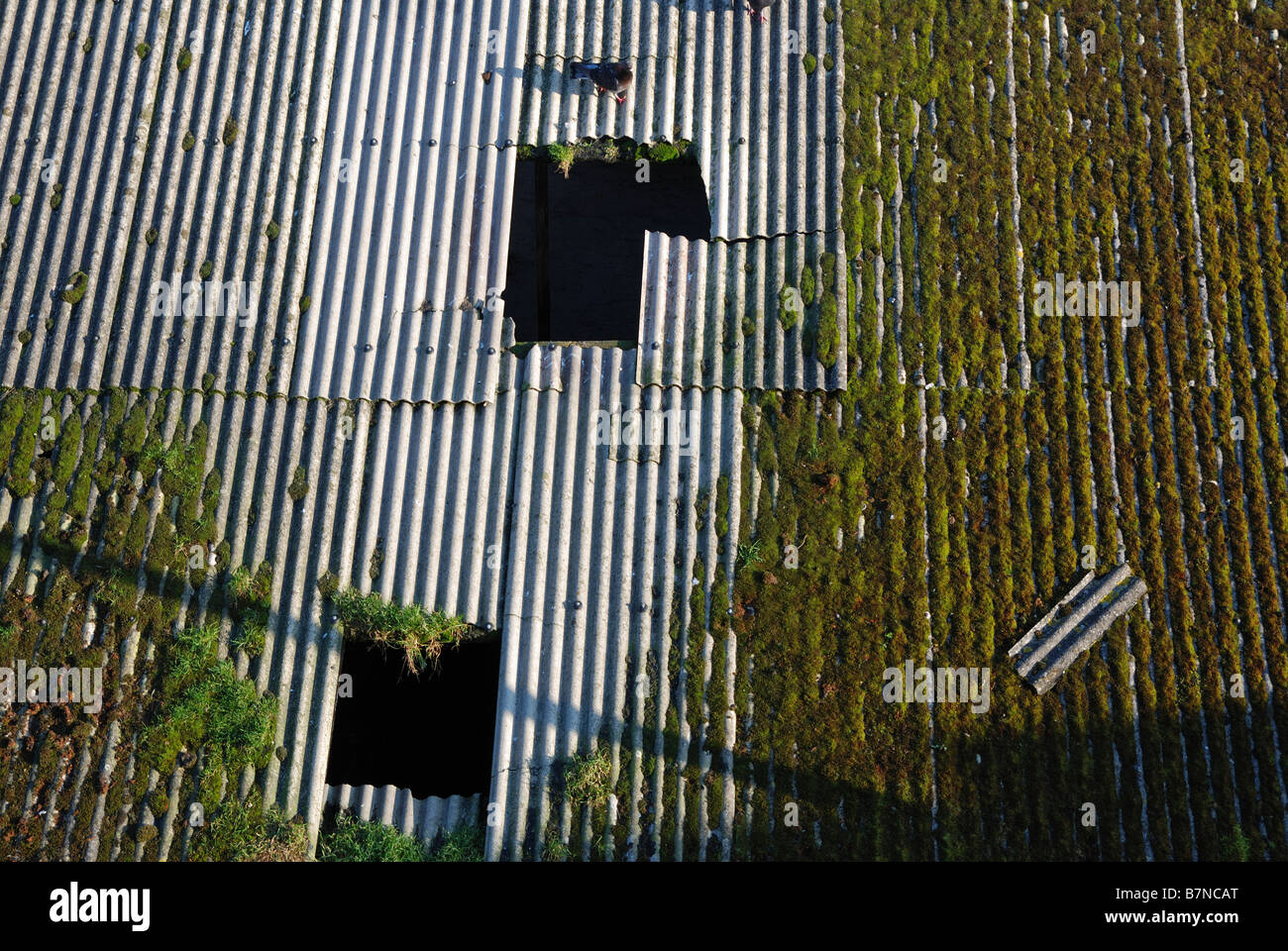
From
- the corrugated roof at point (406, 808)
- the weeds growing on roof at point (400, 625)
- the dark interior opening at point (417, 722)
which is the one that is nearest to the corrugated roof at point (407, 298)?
the weeds growing on roof at point (400, 625)

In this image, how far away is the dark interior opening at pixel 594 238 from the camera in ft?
40.1

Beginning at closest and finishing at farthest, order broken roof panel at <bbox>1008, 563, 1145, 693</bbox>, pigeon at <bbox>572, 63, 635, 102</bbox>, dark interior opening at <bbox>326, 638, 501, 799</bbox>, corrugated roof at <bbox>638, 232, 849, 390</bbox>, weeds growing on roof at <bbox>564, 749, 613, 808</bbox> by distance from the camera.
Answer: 1. weeds growing on roof at <bbox>564, 749, 613, 808</bbox>
2. broken roof panel at <bbox>1008, 563, 1145, 693</bbox>
3. corrugated roof at <bbox>638, 232, 849, 390</bbox>
4. dark interior opening at <bbox>326, 638, 501, 799</bbox>
5. pigeon at <bbox>572, 63, 635, 102</bbox>

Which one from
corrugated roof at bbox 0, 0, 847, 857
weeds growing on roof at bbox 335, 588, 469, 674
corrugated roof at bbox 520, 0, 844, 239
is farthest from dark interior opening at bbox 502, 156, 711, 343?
weeds growing on roof at bbox 335, 588, 469, 674

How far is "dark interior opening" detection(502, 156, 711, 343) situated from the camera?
12234mm

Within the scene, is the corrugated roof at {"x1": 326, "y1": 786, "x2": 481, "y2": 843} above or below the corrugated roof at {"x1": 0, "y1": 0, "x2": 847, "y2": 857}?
below

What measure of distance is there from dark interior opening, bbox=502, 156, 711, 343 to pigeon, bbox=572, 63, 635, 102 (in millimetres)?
3026

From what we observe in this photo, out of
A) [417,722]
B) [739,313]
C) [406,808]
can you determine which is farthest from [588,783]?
[739,313]

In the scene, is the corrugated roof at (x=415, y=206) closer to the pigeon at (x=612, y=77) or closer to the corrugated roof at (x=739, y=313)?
the pigeon at (x=612, y=77)

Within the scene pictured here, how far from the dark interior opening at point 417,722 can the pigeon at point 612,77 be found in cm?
460

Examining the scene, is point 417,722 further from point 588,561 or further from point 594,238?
point 594,238

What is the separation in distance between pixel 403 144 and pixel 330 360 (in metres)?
2.00

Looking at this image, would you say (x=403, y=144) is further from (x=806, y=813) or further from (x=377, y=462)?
(x=806, y=813)

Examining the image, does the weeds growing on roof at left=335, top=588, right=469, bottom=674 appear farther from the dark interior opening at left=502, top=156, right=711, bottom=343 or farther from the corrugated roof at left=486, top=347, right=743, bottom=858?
the dark interior opening at left=502, top=156, right=711, bottom=343

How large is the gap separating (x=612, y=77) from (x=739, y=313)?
2359mm
